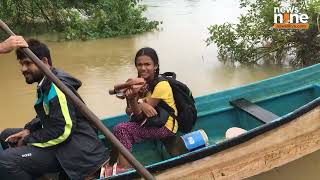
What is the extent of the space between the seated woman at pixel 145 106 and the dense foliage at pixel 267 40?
13.2ft

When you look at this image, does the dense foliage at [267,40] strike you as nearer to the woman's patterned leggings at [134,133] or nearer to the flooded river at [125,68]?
the flooded river at [125,68]

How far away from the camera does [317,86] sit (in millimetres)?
4234

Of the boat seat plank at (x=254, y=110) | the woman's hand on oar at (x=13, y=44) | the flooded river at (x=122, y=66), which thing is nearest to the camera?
the woman's hand on oar at (x=13, y=44)

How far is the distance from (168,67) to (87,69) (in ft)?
4.90

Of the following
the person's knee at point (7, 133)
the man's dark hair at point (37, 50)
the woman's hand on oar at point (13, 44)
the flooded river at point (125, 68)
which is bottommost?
the flooded river at point (125, 68)

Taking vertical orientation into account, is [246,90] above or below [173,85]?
below

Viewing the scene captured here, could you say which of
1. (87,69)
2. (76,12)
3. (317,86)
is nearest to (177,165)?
(317,86)

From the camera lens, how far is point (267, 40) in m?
7.51

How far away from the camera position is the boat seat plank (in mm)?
3749

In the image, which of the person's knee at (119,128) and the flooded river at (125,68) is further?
the flooded river at (125,68)

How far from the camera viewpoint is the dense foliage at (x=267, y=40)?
7.02m

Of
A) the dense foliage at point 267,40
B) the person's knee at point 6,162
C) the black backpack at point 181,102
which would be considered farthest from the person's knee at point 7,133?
the dense foliage at point 267,40

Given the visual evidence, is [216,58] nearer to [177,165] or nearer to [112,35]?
[112,35]

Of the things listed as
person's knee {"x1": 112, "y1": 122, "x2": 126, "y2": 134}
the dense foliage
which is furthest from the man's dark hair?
the dense foliage
